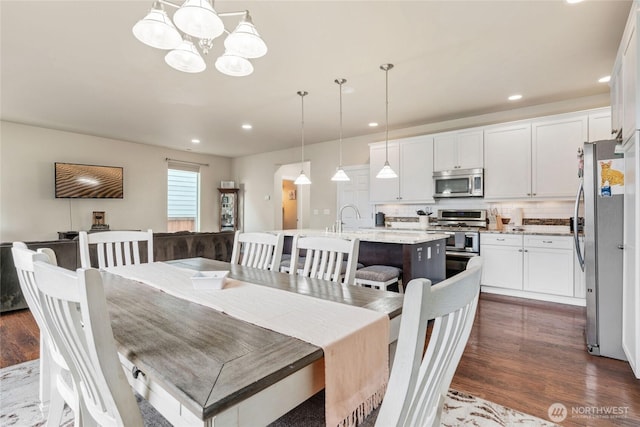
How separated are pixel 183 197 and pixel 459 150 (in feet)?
20.6

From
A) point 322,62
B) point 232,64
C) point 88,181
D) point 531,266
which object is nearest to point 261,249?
point 232,64

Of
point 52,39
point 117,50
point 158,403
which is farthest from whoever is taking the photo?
point 117,50

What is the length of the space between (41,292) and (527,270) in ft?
15.2

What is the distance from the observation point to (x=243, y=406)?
0.70 metres

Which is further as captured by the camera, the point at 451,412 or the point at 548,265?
the point at 548,265

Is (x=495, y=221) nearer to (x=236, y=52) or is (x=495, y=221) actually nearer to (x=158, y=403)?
(x=236, y=52)

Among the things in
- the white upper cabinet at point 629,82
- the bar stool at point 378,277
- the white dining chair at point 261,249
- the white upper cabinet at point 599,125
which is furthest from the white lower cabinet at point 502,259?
the white dining chair at point 261,249

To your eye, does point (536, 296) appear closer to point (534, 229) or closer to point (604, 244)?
point (534, 229)

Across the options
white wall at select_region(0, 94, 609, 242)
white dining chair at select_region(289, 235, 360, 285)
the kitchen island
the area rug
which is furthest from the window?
white dining chair at select_region(289, 235, 360, 285)

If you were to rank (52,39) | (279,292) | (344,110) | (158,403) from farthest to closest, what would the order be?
(344,110)
(52,39)
(279,292)
(158,403)

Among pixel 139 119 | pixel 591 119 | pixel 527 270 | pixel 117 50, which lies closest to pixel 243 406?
pixel 117 50

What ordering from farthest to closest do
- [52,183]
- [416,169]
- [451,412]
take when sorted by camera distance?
1. [52,183]
2. [416,169]
3. [451,412]

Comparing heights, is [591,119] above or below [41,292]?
above

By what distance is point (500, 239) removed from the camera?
4148 mm
